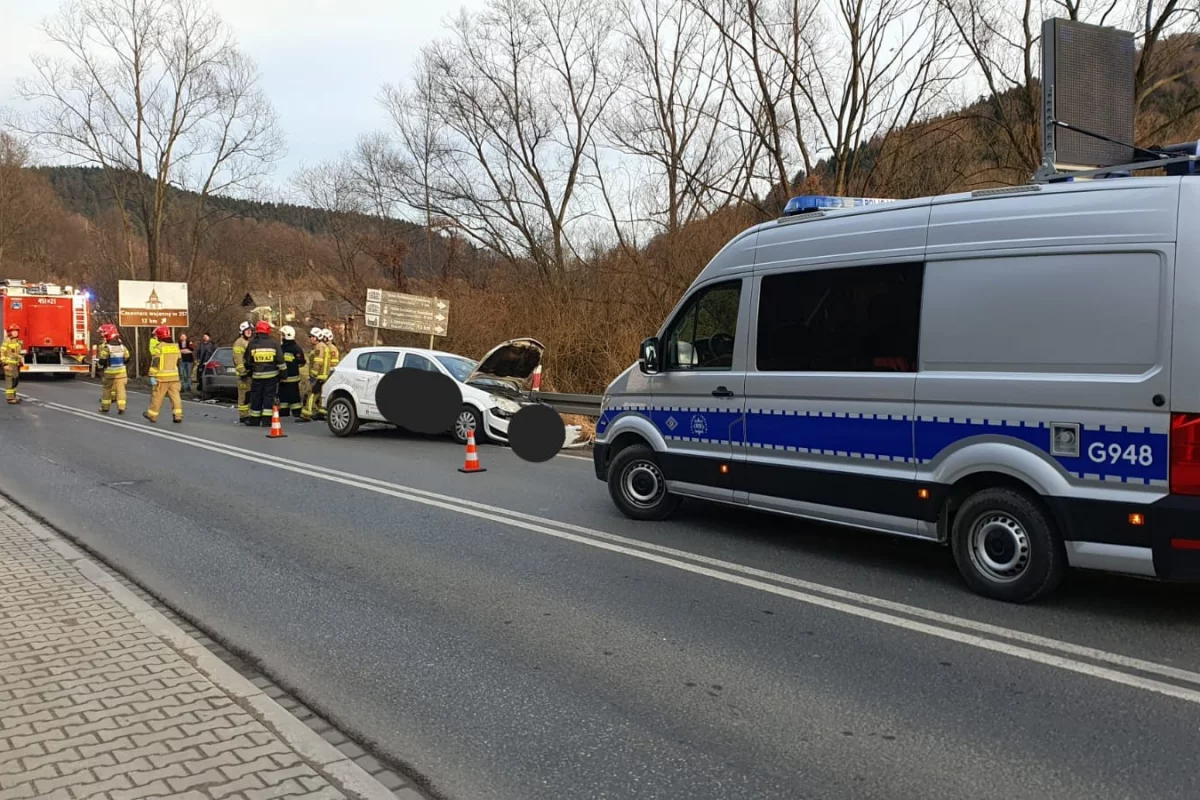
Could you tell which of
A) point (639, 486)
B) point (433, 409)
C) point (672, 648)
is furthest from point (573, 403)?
point (672, 648)

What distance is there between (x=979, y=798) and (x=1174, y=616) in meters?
2.70

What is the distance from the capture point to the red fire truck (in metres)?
30.4

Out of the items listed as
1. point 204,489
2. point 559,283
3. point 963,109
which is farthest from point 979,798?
point 559,283

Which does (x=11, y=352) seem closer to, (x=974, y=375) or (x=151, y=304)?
(x=151, y=304)

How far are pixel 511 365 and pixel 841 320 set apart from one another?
29.9 feet

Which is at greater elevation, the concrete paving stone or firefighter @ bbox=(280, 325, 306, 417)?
firefighter @ bbox=(280, 325, 306, 417)

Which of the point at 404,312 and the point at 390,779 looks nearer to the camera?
the point at 390,779

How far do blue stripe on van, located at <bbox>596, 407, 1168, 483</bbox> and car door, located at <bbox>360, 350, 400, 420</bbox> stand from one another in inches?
312

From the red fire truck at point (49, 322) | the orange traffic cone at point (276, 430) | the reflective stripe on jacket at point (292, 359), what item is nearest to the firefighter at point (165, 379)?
the reflective stripe on jacket at point (292, 359)

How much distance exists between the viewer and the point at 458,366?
1479 cm

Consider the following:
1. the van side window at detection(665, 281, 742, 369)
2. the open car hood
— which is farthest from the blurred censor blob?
the van side window at detection(665, 281, 742, 369)

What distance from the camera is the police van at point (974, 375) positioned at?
A: 15.3 ft

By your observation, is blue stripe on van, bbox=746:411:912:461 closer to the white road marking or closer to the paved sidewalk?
the white road marking

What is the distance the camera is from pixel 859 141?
64.3ft
